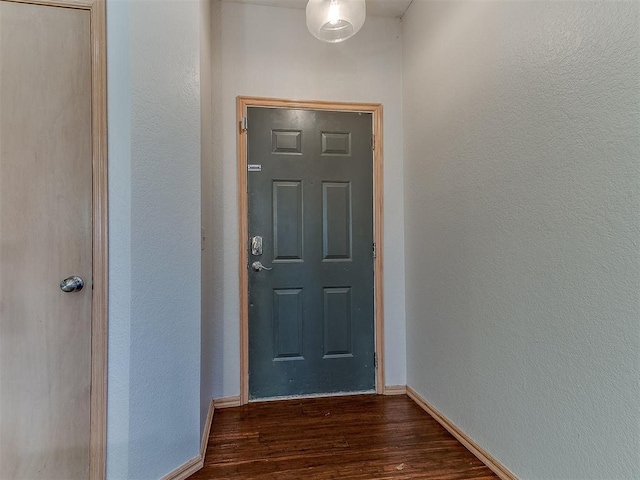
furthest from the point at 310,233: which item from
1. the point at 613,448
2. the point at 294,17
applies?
the point at 613,448

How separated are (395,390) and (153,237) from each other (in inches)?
73.1

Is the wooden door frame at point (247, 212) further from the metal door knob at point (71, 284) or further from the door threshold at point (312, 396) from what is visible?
the metal door knob at point (71, 284)

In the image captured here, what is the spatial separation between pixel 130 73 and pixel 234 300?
1.36 metres

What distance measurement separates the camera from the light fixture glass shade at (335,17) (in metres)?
1.76

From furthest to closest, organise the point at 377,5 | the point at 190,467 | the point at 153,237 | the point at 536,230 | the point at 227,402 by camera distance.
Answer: the point at 377,5, the point at 227,402, the point at 190,467, the point at 153,237, the point at 536,230

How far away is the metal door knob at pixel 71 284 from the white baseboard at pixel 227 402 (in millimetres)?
1198

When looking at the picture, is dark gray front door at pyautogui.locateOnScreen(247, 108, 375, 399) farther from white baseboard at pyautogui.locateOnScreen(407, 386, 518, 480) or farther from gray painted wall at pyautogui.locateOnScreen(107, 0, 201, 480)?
gray painted wall at pyautogui.locateOnScreen(107, 0, 201, 480)

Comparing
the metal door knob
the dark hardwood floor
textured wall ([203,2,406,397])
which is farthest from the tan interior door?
textured wall ([203,2,406,397])

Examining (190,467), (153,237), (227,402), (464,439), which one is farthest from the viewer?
(227,402)

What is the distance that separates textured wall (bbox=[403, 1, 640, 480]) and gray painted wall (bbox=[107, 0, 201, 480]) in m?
1.31

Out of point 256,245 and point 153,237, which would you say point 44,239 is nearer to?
point 153,237

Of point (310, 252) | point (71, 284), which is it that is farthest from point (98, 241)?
point (310, 252)

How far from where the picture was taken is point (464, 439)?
1.68m

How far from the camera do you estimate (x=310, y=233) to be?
7.45 feet
